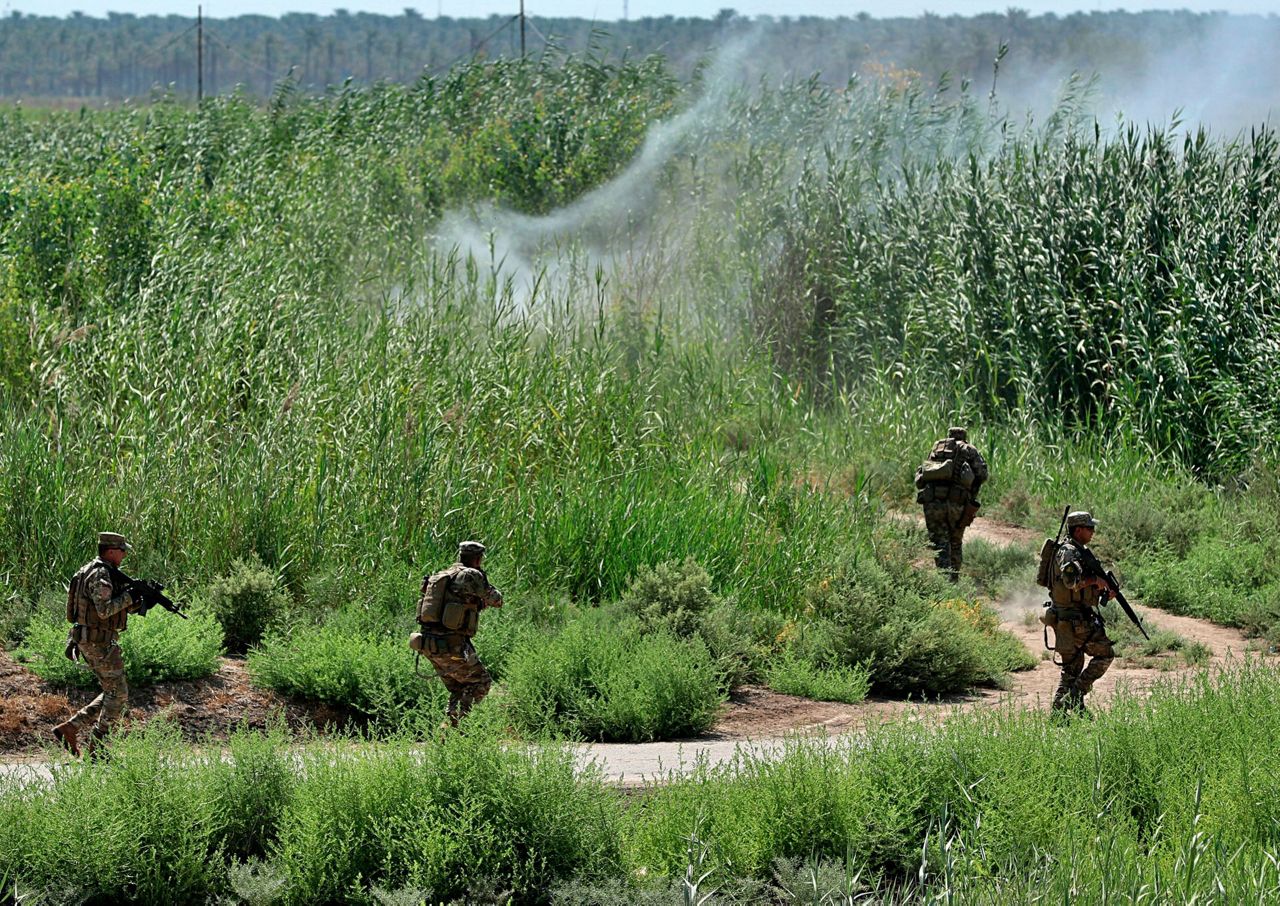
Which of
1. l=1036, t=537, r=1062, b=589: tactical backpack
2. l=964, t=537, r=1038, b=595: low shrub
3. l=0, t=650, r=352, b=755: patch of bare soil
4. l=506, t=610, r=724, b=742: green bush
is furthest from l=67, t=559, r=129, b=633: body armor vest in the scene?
l=964, t=537, r=1038, b=595: low shrub

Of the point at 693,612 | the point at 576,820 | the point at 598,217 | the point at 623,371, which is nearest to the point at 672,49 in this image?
the point at 598,217

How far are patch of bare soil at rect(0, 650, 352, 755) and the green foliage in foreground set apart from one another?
159 centimetres

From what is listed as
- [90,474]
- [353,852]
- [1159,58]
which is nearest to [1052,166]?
[90,474]

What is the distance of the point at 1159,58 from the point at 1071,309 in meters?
26.1

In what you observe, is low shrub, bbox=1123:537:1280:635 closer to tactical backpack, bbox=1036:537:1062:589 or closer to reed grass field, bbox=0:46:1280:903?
reed grass field, bbox=0:46:1280:903

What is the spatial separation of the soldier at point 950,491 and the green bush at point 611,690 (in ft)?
13.0

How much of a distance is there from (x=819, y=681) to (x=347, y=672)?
293 cm

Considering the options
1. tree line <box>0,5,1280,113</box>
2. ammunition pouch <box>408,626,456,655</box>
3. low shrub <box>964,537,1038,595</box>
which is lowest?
low shrub <box>964,537,1038,595</box>

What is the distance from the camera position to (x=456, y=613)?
8555mm

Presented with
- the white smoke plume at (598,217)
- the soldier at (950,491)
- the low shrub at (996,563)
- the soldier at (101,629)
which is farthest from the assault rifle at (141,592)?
the white smoke plume at (598,217)

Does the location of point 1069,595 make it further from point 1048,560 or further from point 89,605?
point 89,605

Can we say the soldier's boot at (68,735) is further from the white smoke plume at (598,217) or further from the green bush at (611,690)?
the white smoke plume at (598,217)

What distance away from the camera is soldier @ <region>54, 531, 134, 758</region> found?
8.26m

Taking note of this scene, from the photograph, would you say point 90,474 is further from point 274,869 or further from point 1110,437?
point 1110,437
